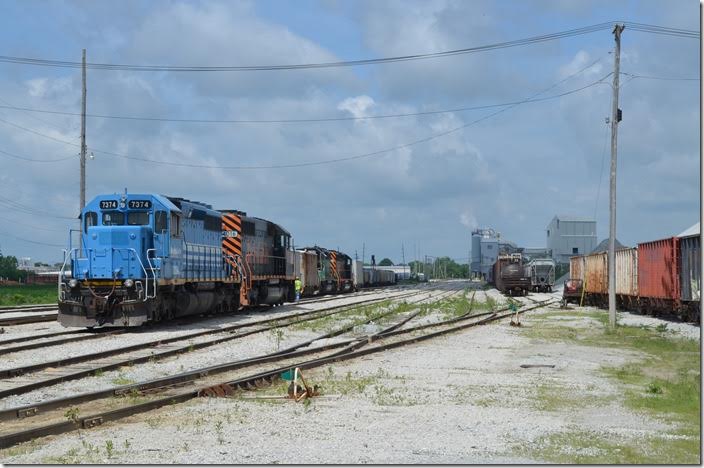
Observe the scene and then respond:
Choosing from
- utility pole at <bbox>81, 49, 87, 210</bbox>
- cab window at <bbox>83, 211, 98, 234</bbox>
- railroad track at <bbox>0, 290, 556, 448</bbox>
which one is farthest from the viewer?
utility pole at <bbox>81, 49, 87, 210</bbox>

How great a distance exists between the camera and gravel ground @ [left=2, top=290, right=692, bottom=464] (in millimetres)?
7574

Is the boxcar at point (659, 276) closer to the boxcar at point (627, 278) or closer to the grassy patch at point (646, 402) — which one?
the boxcar at point (627, 278)

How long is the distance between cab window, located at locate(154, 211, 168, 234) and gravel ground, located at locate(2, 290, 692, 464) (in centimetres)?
929

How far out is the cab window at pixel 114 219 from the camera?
72.4 ft

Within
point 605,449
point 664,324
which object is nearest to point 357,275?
point 664,324

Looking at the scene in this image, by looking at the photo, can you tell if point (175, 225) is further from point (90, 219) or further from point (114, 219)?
point (90, 219)

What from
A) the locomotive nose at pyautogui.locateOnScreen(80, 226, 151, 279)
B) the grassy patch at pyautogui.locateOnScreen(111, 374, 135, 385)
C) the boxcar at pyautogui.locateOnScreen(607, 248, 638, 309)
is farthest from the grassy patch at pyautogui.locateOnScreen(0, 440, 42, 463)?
the boxcar at pyautogui.locateOnScreen(607, 248, 638, 309)

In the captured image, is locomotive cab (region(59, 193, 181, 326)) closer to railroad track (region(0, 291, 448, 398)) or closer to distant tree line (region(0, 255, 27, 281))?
railroad track (region(0, 291, 448, 398))

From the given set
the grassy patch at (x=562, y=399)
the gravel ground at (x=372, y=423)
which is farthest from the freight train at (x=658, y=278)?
the grassy patch at (x=562, y=399)

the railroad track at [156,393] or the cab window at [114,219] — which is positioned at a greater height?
the cab window at [114,219]

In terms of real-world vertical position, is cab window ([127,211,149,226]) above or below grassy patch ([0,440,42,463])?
above

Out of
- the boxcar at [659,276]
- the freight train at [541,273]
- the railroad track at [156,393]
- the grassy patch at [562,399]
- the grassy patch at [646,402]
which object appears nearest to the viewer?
the grassy patch at [646,402]

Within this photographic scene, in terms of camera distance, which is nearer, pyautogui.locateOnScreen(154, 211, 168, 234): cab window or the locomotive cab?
the locomotive cab

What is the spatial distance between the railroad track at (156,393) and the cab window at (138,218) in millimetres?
6916
